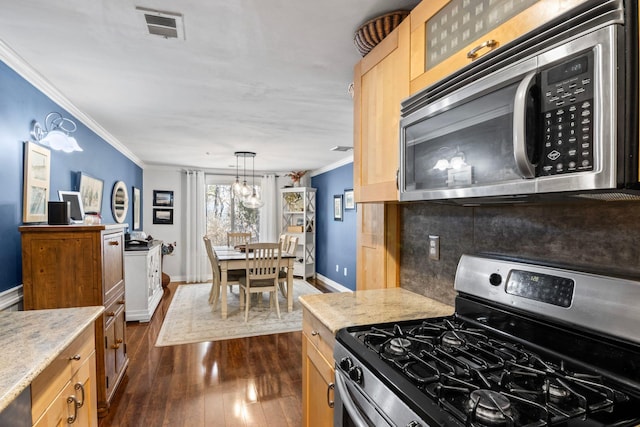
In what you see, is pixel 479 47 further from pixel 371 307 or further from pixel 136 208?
pixel 136 208

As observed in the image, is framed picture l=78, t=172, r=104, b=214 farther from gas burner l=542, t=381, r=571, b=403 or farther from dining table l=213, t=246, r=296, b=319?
gas burner l=542, t=381, r=571, b=403

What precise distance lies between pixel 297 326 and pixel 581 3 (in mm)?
3715

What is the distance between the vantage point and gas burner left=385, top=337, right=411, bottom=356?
1.05m

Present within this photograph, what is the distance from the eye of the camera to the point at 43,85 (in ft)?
7.86

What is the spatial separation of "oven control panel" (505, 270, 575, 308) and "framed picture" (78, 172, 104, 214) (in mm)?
3507

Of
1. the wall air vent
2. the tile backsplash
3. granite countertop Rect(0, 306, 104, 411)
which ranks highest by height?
the wall air vent

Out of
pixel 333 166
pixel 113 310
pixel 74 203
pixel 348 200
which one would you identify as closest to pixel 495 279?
pixel 113 310

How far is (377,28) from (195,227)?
18.9 feet

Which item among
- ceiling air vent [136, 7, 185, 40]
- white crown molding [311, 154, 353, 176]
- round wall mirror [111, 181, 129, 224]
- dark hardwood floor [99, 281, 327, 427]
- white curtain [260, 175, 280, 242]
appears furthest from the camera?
white curtain [260, 175, 280, 242]

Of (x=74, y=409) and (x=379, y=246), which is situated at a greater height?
(x=379, y=246)

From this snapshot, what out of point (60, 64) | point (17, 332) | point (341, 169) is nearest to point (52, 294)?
point (17, 332)

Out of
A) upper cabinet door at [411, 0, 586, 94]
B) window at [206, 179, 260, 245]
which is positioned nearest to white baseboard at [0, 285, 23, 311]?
upper cabinet door at [411, 0, 586, 94]

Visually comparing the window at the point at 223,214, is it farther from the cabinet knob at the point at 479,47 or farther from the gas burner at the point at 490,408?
the gas burner at the point at 490,408

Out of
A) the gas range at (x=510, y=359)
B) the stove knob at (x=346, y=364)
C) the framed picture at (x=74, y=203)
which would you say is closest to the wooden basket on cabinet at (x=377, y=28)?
the gas range at (x=510, y=359)
